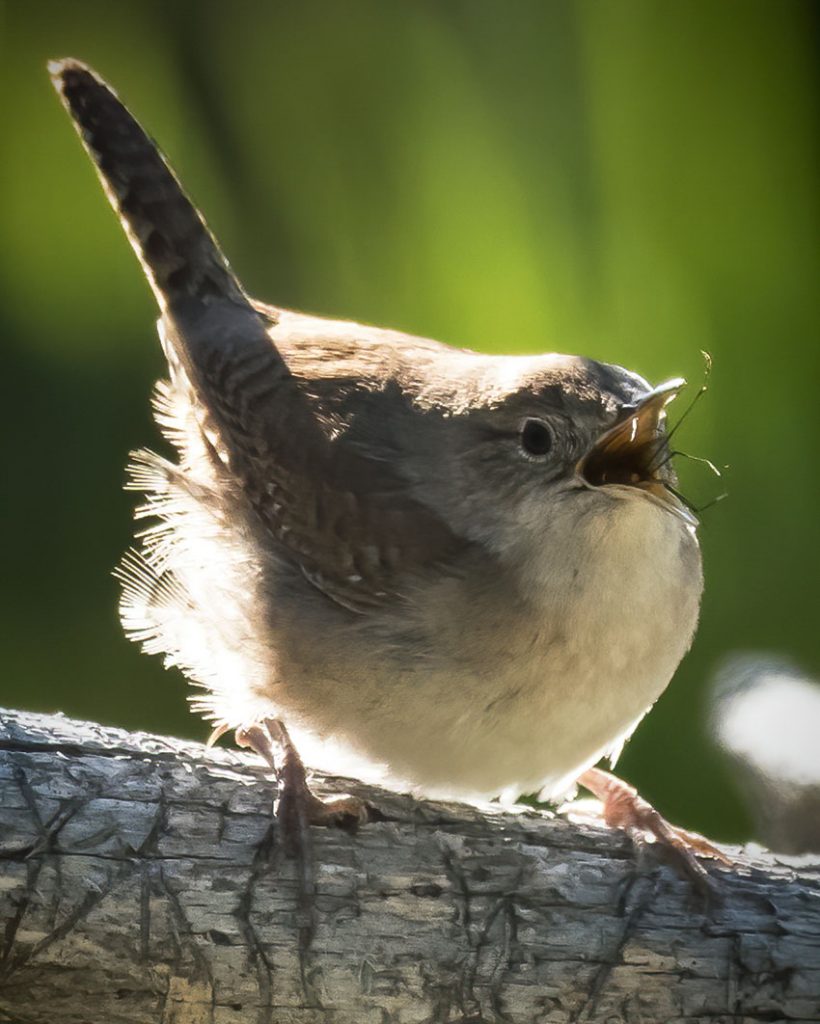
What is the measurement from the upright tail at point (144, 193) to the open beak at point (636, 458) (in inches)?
41.4

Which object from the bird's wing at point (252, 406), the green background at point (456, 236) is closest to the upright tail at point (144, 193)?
the bird's wing at point (252, 406)

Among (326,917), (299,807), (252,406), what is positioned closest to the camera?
(326,917)

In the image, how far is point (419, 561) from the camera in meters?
2.23

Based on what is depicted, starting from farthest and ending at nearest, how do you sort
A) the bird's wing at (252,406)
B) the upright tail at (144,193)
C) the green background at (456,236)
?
the green background at (456,236)
the upright tail at (144,193)
the bird's wing at (252,406)

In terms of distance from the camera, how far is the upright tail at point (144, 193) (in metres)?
2.78

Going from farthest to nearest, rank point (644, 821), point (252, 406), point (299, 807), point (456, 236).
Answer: point (456, 236) → point (252, 406) → point (644, 821) → point (299, 807)

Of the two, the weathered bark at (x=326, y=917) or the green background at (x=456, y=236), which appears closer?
the weathered bark at (x=326, y=917)

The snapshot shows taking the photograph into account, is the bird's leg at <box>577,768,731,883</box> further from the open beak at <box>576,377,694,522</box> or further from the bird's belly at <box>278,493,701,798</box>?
the open beak at <box>576,377,694,522</box>

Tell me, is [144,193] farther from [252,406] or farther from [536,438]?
[536,438]

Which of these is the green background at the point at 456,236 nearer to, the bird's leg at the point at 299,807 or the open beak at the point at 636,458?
the open beak at the point at 636,458

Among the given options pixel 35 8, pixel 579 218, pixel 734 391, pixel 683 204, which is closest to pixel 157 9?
pixel 35 8

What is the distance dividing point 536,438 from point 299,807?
0.70 m

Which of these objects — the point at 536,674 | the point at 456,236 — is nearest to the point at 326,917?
the point at 536,674

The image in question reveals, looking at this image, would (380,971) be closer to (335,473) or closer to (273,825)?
(273,825)
